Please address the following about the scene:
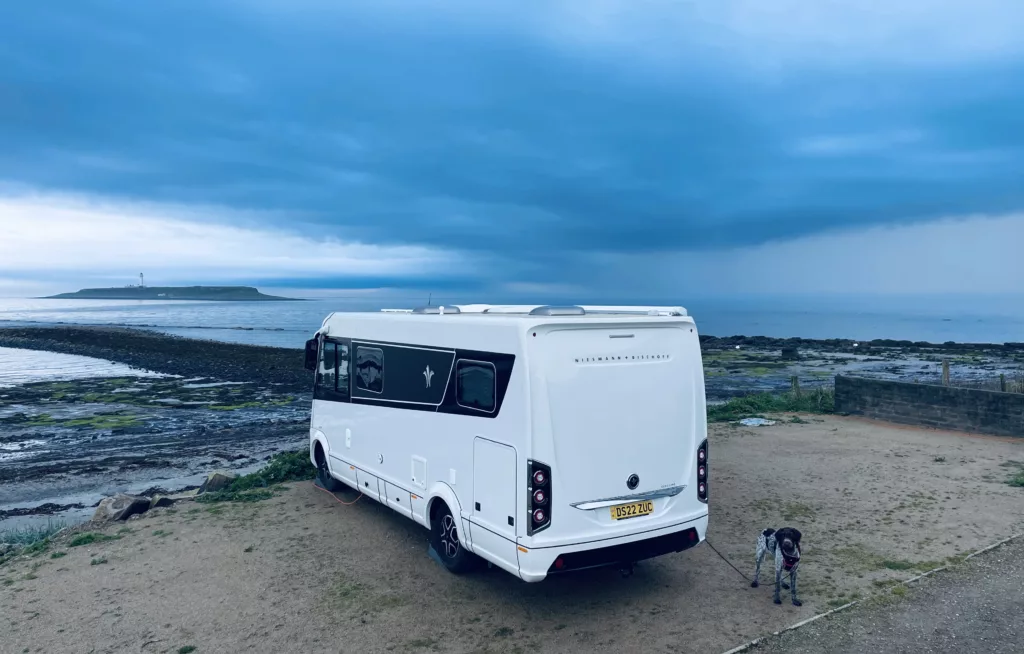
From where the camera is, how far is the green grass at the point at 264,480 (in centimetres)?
1145

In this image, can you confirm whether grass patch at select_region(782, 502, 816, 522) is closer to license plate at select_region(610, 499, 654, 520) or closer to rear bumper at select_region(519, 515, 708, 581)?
rear bumper at select_region(519, 515, 708, 581)

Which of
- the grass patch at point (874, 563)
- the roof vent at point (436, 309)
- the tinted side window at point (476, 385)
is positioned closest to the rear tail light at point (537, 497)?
the tinted side window at point (476, 385)

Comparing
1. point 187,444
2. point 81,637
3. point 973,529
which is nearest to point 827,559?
point 973,529

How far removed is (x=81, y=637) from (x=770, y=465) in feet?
38.1

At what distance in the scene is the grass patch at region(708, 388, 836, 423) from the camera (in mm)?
19688

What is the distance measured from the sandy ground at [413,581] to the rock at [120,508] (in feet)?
1.78

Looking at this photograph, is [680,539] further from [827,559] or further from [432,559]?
[432,559]

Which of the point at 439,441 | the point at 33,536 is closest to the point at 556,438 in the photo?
the point at 439,441

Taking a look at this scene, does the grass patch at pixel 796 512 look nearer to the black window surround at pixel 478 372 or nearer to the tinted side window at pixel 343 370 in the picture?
the black window surround at pixel 478 372

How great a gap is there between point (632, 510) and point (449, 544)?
2.42 m

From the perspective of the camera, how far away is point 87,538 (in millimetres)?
9453

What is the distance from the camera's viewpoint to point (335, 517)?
34.0ft

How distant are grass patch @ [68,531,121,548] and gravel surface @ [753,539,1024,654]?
8705mm

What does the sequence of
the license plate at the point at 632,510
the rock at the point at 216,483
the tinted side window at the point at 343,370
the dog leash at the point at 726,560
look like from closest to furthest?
the license plate at the point at 632,510, the dog leash at the point at 726,560, the tinted side window at the point at 343,370, the rock at the point at 216,483
